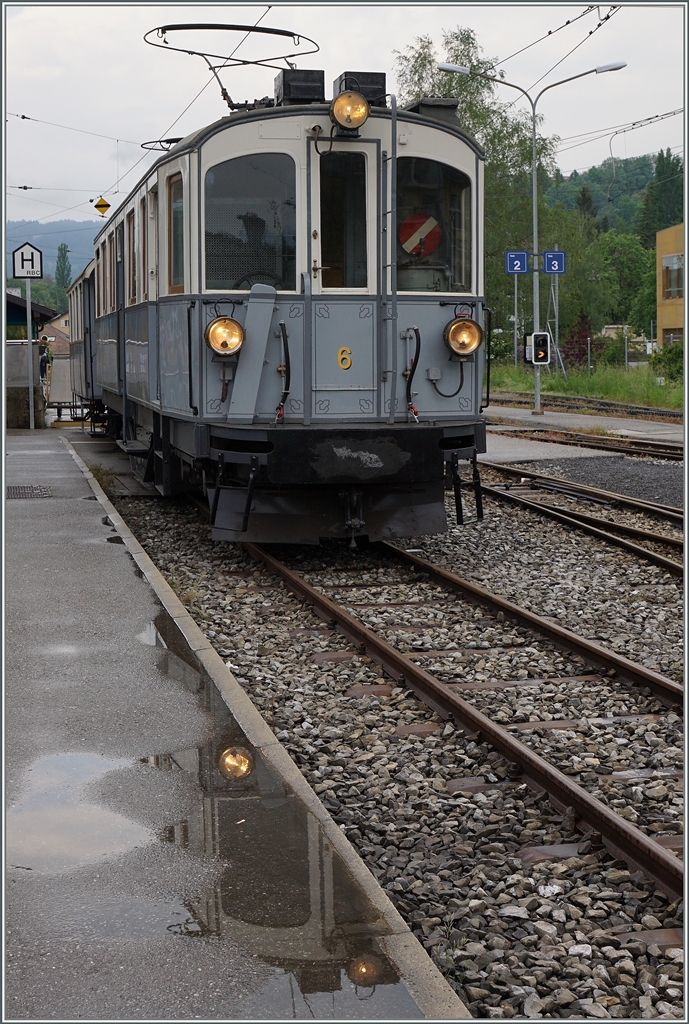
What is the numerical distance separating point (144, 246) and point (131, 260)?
1551 mm

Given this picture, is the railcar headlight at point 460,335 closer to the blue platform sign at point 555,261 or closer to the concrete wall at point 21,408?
the concrete wall at point 21,408

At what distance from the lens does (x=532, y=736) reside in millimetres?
5680

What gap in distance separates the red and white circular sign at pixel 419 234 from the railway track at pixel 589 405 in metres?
17.0

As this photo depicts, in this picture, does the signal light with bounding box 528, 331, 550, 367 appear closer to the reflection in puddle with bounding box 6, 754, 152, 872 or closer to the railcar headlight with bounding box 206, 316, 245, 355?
the railcar headlight with bounding box 206, 316, 245, 355

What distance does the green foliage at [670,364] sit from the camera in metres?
33.7

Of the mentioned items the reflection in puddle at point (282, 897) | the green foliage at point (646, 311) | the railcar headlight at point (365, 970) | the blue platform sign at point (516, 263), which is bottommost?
the railcar headlight at point (365, 970)

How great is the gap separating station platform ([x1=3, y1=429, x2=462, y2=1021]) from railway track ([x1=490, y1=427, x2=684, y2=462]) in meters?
13.1

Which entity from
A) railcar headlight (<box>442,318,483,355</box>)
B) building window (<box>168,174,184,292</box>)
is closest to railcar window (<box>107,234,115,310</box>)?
building window (<box>168,174,184,292</box>)

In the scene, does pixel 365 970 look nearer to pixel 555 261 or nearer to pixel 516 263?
pixel 516 263

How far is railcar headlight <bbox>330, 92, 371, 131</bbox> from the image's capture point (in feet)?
30.1

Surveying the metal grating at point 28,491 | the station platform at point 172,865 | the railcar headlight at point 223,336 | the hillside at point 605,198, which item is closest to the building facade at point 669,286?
the metal grating at point 28,491

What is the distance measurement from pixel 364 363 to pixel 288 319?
0.75 m

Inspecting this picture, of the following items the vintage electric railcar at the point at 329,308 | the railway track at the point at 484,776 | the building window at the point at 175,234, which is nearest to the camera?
the railway track at the point at 484,776

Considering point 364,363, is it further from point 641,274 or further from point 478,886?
point 641,274
